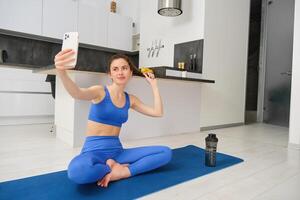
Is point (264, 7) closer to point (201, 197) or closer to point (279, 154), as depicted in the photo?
point (279, 154)

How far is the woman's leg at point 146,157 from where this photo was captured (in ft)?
4.71

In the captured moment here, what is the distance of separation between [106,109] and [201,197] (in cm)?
72

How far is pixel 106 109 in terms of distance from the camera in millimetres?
1345

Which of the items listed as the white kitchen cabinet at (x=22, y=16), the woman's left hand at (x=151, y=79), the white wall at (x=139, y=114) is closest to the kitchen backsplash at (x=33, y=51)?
the white kitchen cabinet at (x=22, y=16)

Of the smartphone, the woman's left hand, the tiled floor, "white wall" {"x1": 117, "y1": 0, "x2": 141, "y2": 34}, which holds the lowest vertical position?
the tiled floor

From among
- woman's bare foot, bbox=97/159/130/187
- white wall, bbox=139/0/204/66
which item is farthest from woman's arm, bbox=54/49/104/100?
white wall, bbox=139/0/204/66

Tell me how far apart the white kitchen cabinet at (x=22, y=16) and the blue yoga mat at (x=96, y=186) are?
283 cm

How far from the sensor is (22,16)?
132 inches

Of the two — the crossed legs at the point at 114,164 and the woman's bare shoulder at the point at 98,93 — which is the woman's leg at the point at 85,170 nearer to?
the crossed legs at the point at 114,164

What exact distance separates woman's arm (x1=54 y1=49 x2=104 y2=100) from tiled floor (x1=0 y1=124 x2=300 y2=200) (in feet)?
1.96

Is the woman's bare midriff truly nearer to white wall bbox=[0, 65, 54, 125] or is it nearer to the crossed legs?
the crossed legs

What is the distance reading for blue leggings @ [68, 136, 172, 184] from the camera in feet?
3.69

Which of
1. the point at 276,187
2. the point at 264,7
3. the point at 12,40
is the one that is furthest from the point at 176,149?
the point at 264,7

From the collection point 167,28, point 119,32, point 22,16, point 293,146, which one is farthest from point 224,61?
point 22,16
